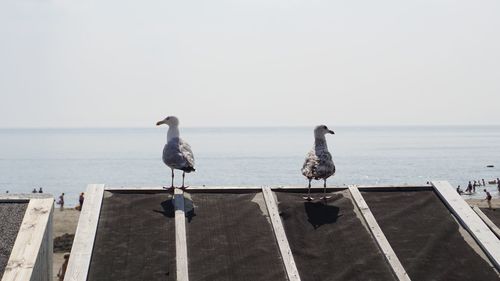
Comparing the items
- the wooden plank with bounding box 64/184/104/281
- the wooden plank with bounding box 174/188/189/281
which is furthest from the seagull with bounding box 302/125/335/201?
the wooden plank with bounding box 64/184/104/281

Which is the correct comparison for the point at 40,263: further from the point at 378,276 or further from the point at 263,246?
the point at 378,276

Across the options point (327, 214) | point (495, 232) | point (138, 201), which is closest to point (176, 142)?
point (138, 201)

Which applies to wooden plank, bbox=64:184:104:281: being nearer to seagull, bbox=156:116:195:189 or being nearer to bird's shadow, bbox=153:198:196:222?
bird's shadow, bbox=153:198:196:222

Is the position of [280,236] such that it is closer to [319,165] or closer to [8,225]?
[319,165]

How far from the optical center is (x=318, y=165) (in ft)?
45.8

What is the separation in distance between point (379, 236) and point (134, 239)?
4.37m

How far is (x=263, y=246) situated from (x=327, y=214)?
1.87 metres

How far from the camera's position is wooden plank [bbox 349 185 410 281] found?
1030 cm

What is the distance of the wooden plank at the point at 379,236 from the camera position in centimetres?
1030

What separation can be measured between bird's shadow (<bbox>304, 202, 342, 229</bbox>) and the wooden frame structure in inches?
20.8

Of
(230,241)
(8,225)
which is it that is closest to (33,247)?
(8,225)

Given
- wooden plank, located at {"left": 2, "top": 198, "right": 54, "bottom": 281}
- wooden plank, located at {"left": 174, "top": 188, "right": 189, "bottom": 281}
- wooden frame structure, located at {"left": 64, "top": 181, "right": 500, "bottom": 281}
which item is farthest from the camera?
wooden frame structure, located at {"left": 64, "top": 181, "right": 500, "bottom": 281}

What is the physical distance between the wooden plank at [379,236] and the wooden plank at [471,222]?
65.0 inches

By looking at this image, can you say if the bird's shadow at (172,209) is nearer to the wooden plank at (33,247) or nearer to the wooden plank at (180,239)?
the wooden plank at (180,239)
